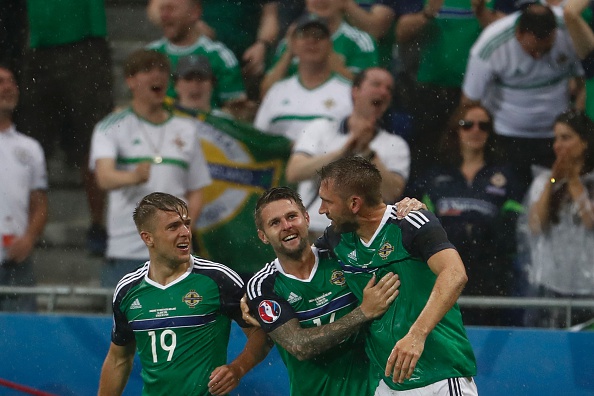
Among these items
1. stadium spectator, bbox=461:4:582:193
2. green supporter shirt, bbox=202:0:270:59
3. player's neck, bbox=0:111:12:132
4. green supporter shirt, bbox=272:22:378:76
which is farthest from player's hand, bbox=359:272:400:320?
player's neck, bbox=0:111:12:132

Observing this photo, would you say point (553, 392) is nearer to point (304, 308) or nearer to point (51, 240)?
point (304, 308)

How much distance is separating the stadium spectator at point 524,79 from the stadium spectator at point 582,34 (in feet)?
0.14

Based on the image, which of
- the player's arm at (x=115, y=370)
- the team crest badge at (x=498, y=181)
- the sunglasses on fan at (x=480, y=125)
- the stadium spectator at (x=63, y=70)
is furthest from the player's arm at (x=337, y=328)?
the stadium spectator at (x=63, y=70)

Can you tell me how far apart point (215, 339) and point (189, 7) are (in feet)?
10.5

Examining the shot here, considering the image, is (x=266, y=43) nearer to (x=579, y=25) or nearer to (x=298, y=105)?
(x=298, y=105)

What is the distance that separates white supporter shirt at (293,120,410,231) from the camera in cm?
675

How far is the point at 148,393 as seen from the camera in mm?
4906

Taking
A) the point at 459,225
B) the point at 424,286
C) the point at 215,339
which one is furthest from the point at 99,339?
the point at 424,286

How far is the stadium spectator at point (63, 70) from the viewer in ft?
25.2

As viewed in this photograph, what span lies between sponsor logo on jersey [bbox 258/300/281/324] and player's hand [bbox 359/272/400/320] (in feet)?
1.33

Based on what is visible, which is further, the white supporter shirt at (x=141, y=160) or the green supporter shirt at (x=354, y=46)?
the white supporter shirt at (x=141, y=160)

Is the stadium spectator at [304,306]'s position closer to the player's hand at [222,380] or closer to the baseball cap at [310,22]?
the player's hand at [222,380]

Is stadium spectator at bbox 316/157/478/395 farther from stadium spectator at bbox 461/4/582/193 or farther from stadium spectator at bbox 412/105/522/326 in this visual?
stadium spectator at bbox 461/4/582/193

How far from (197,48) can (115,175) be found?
41.6 inches
